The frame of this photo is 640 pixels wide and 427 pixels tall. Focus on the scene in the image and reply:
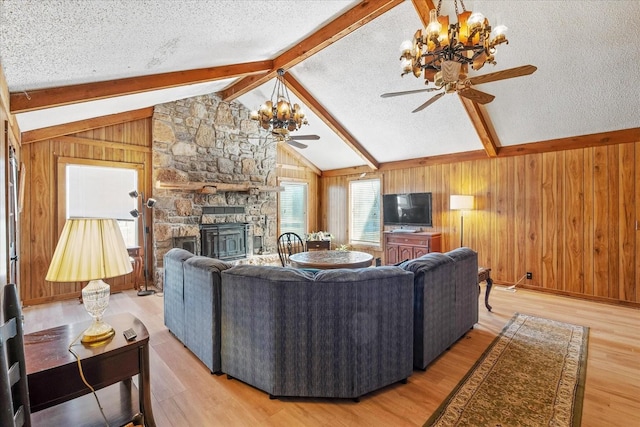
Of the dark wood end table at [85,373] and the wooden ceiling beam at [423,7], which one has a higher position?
the wooden ceiling beam at [423,7]

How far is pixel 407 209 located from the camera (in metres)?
6.46

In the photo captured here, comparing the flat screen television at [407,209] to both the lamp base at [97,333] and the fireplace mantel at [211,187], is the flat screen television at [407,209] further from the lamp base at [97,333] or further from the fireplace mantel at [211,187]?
the lamp base at [97,333]

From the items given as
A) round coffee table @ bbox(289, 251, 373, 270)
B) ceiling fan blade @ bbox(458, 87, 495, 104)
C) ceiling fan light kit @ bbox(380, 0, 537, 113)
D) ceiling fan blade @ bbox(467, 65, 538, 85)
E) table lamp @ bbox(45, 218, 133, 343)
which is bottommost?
round coffee table @ bbox(289, 251, 373, 270)

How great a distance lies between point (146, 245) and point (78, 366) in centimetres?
411

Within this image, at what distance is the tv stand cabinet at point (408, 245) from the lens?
5.75 m

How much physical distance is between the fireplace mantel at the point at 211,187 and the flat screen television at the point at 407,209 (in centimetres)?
268

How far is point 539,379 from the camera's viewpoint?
7.70ft

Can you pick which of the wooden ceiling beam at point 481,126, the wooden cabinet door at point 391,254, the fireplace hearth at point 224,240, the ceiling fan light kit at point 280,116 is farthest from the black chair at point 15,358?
the wooden cabinet door at point 391,254

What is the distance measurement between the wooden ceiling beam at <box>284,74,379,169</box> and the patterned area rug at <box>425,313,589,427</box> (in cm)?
Answer: 430

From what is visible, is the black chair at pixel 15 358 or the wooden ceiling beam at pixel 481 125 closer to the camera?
the black chair at pixel 15 358

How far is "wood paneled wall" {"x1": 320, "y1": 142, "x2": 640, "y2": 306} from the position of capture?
4.11 meters

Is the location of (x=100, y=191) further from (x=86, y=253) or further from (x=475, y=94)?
(x=475, y=94)

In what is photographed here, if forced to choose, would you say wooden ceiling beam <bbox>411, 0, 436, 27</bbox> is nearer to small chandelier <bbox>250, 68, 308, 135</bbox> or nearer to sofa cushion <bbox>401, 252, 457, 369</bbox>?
small chandelier <bbox>250, 68, 308, 135</bbox>

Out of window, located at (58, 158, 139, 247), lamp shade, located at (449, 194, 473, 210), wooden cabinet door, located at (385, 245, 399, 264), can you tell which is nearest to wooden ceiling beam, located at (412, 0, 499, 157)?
lamp shade, located at (449, 194, 473, 210)
